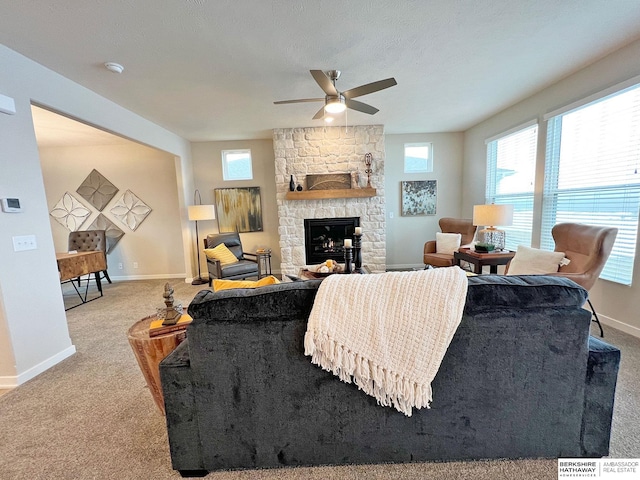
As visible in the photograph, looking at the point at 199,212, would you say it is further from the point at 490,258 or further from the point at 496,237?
the point at 496,237

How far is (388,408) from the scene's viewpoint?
1.19 meters

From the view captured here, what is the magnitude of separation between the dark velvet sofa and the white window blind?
2036 millimetres

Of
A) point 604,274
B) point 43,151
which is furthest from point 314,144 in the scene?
point 43,151

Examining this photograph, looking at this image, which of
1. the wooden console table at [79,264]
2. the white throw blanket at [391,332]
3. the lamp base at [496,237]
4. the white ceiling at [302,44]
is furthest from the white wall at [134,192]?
the lamp base at [496,237]

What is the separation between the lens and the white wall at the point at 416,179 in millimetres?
5051

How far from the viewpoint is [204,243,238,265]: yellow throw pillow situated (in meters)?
4.20

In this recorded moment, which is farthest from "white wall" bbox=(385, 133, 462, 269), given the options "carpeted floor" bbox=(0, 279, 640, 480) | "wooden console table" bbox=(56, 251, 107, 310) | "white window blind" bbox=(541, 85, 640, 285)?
"wooden console table" bbox=(56, 251, 107, 310)

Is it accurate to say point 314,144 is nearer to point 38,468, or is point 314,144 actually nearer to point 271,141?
point 271,141

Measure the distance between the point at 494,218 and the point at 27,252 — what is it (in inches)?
179

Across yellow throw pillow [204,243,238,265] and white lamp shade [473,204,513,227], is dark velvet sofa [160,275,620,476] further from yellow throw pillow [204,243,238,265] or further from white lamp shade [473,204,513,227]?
yellow throw pillow [204,243,238,265]

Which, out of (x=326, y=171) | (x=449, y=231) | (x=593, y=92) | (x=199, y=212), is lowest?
(x=449, y=231)

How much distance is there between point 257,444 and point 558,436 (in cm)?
136

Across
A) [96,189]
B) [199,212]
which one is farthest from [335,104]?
[96,189]

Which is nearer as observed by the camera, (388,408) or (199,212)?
(388,408)
